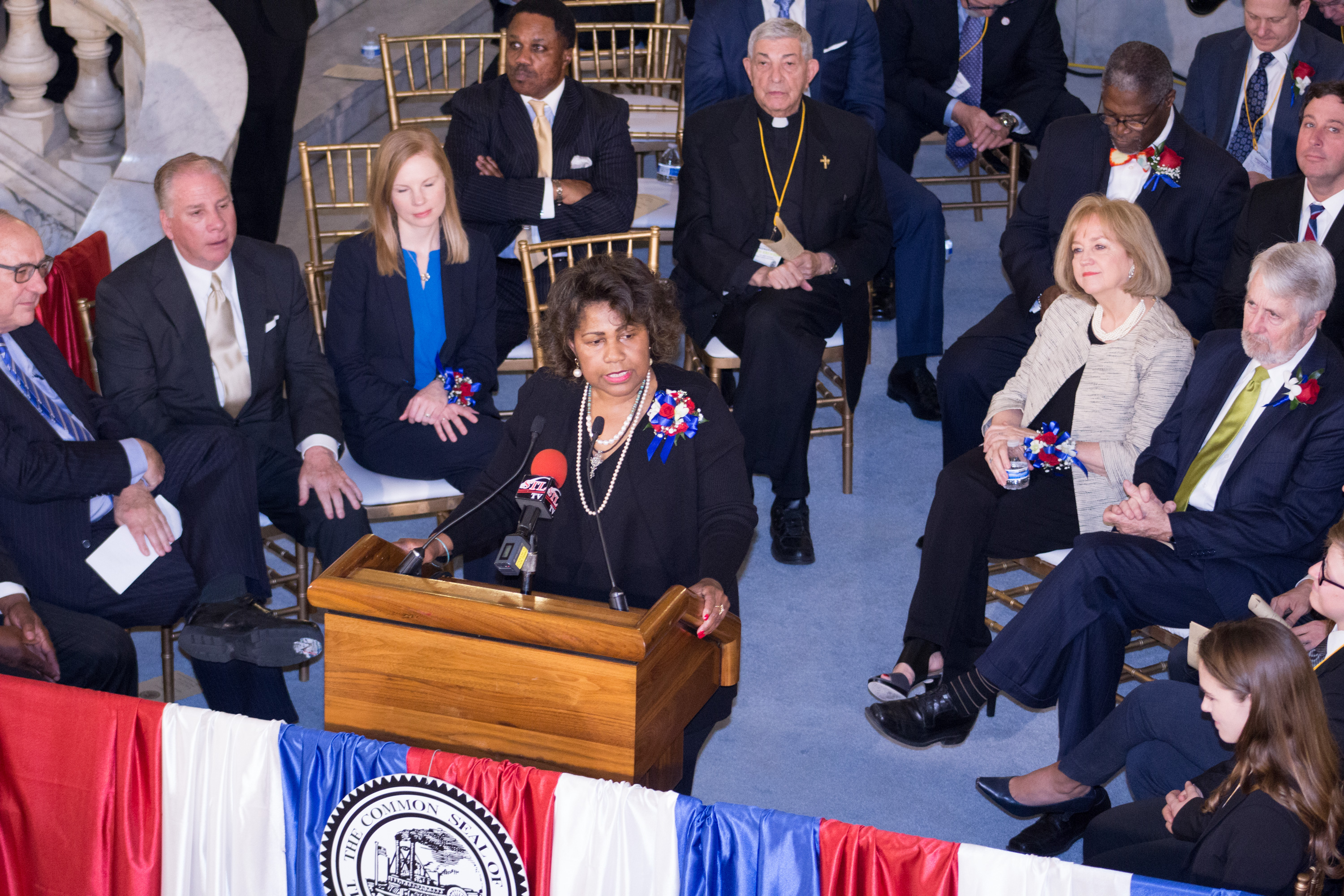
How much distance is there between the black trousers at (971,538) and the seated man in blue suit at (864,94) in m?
1.61

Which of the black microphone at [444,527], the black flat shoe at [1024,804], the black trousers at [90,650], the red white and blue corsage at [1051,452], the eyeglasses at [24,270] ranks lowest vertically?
the black flat shoe at [1024,804]

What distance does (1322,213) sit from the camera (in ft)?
15.6

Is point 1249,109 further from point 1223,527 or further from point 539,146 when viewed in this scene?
point 539,146

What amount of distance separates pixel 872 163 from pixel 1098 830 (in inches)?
110

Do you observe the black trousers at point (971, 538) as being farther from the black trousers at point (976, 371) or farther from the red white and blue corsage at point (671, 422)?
the red white and blue corsage at point (671, 422)

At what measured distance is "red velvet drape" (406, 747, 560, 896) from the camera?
2773mm

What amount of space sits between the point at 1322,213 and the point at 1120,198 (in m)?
0.65

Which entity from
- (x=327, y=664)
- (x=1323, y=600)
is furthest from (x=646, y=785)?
(x=1323, y=600)

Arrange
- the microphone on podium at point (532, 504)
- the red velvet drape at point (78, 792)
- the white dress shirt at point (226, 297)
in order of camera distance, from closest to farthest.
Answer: the microphone on podium at point (532, 504) → the red velvet drape at point (78, 792) → the white dress shirt at point (226, 297)

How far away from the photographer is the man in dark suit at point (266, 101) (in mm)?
6145

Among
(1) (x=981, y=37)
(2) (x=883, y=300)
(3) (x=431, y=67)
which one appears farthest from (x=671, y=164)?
(3) (x=431, y=67)

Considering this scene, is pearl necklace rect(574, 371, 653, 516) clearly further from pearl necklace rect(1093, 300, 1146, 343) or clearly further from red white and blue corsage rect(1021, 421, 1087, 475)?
pearl necklace rect(1093, 300, 1146, 343)

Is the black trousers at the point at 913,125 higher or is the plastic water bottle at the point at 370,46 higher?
the plastic water bottle at the point at 370,46

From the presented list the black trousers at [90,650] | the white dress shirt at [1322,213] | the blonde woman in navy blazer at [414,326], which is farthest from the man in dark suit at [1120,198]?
the black trousers at [90,650]
